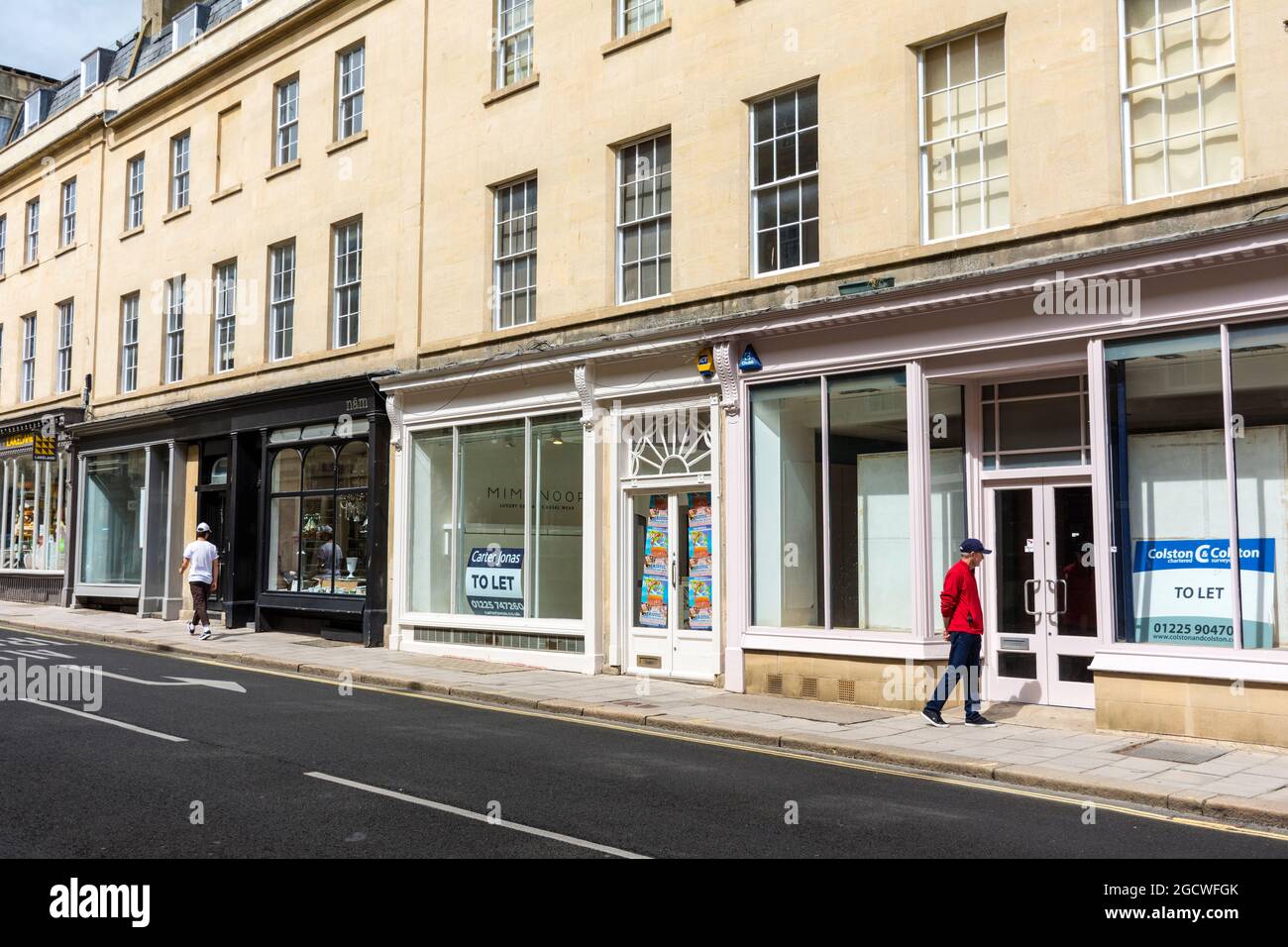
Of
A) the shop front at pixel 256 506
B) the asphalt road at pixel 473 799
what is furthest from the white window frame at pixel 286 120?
the asphalt road at pixel 473 799

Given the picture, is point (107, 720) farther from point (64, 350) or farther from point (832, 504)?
point (64, 350)

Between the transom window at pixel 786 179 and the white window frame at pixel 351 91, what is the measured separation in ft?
29.4

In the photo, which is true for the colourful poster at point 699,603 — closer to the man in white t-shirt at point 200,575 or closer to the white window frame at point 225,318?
the man in white t-shirt at point 200,575

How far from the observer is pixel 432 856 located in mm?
6172

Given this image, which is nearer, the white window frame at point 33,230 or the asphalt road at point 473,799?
the asphalt road at point 473,799

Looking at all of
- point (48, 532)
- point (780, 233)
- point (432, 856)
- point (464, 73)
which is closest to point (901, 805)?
point (432, 856)

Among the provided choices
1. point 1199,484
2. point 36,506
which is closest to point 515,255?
point 1199,484

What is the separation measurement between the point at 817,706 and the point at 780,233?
5.62m

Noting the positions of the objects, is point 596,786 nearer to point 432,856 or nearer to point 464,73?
point 432,856

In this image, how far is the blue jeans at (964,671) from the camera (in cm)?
1081

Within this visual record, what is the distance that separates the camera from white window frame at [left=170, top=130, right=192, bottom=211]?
79.7 feet

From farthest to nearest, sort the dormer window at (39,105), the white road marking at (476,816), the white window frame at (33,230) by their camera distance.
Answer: the dormer window at (39,105) → the white window frame at (33,230) → the white road marking at (476,816)

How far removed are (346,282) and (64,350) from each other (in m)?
11.8

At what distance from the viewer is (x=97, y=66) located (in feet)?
94.8
